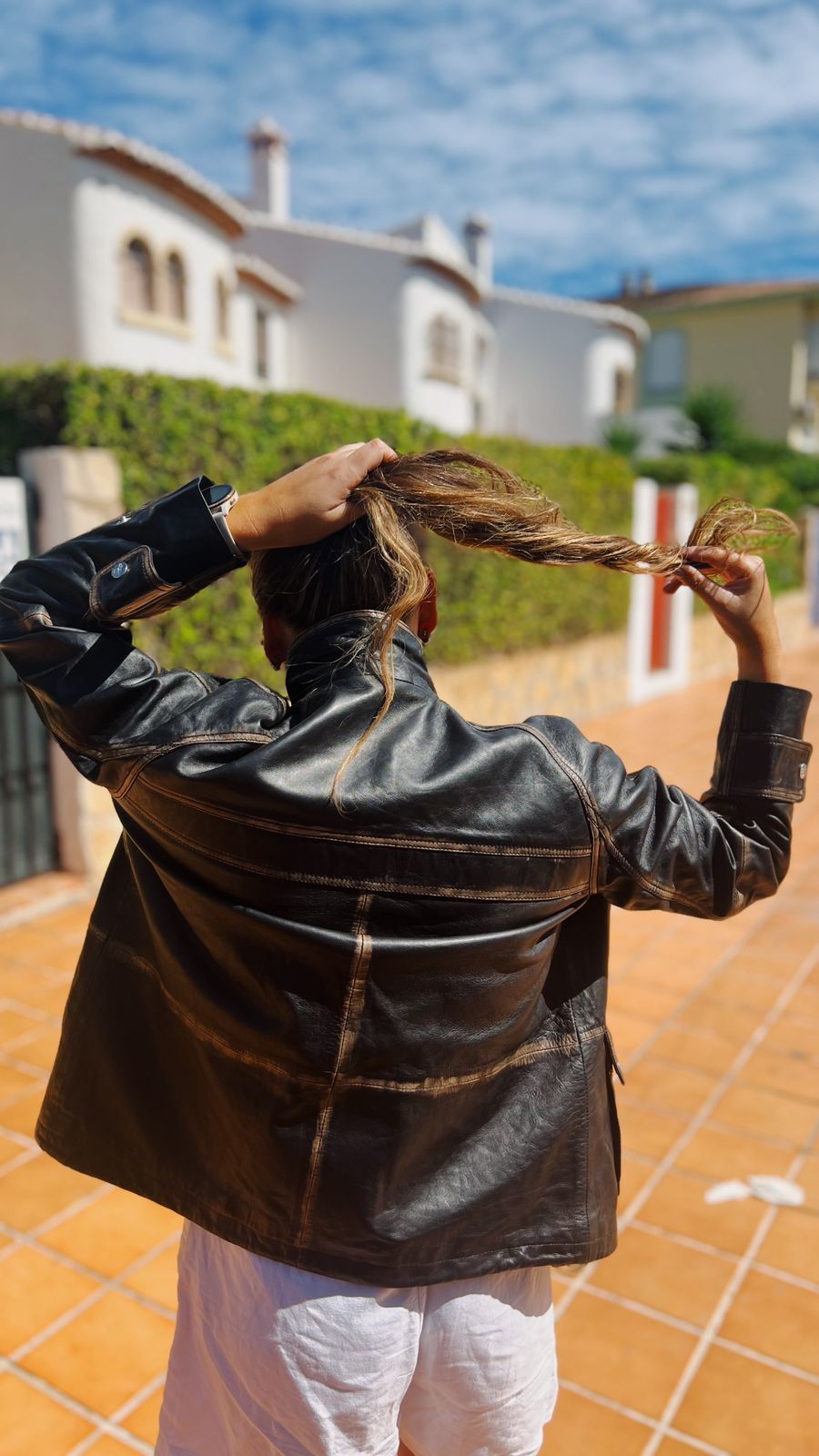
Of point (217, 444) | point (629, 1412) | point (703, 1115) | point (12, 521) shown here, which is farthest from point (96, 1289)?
point (217, 444)

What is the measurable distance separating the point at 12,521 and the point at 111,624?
166 inches

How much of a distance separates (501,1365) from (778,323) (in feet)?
119

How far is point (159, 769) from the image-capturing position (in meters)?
1.23

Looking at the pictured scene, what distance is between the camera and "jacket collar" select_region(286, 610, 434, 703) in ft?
4.19

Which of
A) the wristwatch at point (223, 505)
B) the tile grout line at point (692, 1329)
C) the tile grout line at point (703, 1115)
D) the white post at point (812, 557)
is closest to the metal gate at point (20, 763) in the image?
the tile grout line at point (703, 1115)

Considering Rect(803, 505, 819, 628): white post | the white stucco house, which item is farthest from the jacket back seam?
Rect(803, 505, 819, 628): white post

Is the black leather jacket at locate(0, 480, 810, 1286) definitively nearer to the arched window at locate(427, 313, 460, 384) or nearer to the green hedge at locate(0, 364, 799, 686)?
the green hedge at locate(0, 364, 799, 686)

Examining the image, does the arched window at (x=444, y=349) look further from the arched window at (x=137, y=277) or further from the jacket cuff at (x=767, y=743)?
the jacket cuff at (x=767, y=743)

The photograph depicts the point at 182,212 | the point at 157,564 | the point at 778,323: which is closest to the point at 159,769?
the point at 157,564

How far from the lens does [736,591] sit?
1.40 m

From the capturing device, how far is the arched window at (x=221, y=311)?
62.2 ft

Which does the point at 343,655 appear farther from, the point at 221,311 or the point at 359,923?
the point at 221,311

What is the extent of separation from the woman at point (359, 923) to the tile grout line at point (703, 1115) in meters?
1.57

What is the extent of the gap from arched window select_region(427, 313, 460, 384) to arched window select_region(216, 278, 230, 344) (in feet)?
18.0
